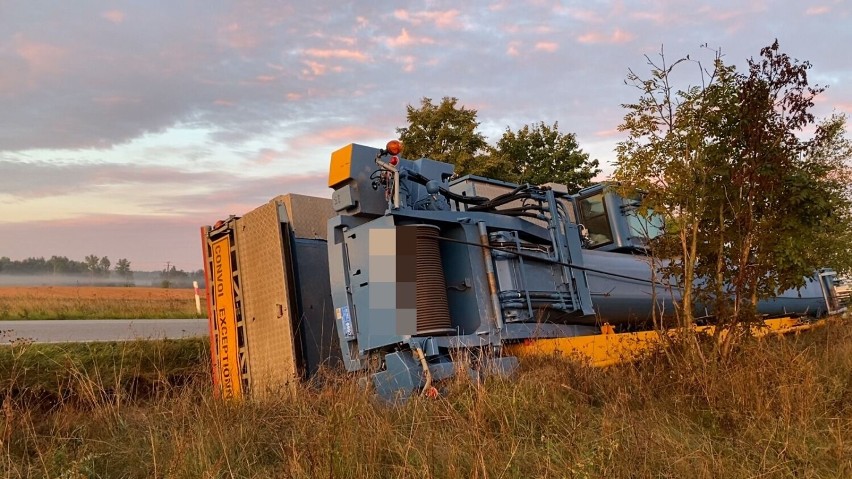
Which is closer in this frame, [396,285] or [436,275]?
[396,285]

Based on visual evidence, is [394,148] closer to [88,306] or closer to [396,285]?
[396,285]

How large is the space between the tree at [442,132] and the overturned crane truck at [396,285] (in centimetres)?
1564

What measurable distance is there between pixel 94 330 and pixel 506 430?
10614 millimetres

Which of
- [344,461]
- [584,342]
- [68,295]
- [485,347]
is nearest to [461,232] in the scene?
[485,347]

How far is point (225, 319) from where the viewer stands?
709cm

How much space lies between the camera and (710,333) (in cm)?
616

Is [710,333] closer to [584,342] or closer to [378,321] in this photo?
[584,342]

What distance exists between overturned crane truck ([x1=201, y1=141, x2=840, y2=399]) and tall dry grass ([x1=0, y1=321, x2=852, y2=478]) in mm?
487

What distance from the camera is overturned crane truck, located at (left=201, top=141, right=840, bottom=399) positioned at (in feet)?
18.2

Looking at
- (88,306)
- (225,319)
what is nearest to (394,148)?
(225,319)

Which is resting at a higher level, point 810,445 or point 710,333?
point 710,333

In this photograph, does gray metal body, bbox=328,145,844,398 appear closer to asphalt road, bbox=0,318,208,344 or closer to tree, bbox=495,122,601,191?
asphalt road, bbox=0,318,208,344

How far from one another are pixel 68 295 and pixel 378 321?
58.7 feet

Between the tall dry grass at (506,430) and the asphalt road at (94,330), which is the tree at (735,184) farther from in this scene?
the asphalt road at (94,330)
